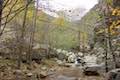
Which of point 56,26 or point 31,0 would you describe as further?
point 56,26

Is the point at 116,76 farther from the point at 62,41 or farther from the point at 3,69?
the point at 62,41

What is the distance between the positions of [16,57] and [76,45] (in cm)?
4065

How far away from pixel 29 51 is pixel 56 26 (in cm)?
2431

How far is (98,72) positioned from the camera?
63.3 feet

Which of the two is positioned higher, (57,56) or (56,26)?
(56,26)

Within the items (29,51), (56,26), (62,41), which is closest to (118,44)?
(29,51)

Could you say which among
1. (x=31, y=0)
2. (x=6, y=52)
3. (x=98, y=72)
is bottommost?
(x=98, y=72)

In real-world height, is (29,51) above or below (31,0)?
below

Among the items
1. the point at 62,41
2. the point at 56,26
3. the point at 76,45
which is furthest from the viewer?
the point at 76,45

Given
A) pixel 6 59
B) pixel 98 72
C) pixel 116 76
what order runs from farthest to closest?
pixel 6 59, pixel 98 72, pixel 116 76

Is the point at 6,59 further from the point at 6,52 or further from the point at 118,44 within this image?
the point at 118,44

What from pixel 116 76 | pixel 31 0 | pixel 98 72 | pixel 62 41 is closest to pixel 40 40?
pixel 62 41

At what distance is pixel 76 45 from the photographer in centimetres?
6141

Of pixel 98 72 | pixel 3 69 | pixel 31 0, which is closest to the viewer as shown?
pixel 31 0
